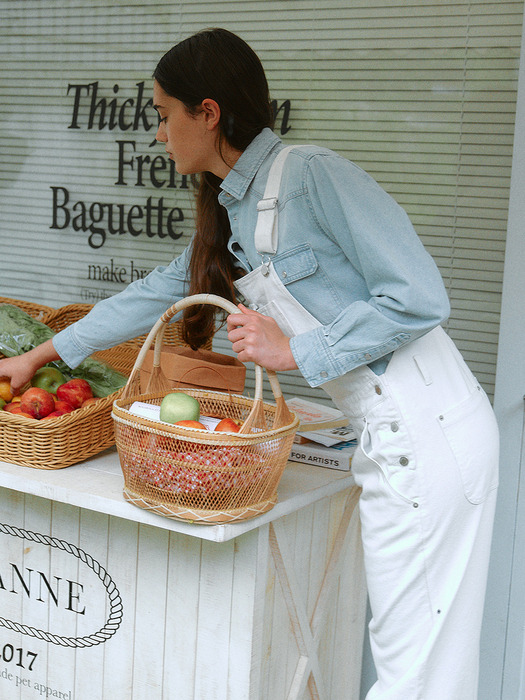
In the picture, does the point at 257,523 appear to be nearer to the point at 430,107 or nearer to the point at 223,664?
the point at 223,664

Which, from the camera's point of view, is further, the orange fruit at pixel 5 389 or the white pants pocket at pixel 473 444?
the orange fruit at pixel 5 389

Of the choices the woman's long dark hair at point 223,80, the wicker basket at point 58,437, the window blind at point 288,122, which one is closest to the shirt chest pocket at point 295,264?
the woman's long dark hair at point 223,80

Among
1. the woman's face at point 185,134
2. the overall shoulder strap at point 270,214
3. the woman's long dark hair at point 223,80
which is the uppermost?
the woman's long dark hair at point 223,80

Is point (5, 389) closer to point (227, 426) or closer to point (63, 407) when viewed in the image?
point (63, 407)

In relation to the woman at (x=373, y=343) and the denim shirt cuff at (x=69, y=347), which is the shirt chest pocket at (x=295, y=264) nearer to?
the woman at (x=373, y=343)

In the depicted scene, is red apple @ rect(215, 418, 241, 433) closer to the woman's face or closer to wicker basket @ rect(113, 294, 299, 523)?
wicker basket @ rect(113, 294, 299, 523)

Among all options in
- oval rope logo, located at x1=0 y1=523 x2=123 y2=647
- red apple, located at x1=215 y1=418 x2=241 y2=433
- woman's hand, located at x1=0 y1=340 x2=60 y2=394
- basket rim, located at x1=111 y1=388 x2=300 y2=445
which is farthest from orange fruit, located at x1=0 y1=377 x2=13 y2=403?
red apple, located at x1=215 y1=418 x2=241 y2=433

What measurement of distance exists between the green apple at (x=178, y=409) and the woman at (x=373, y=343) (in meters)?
0.17

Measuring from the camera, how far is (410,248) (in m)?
1.31

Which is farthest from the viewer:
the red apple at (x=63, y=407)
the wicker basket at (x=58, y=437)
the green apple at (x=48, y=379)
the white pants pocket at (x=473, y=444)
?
the green apple at (x=48, y=379)

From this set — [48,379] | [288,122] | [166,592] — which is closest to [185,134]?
[48,379]

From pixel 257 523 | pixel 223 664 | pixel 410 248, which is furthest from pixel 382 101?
pixel 223 664

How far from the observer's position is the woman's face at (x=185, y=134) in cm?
149

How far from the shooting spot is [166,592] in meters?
1.68
